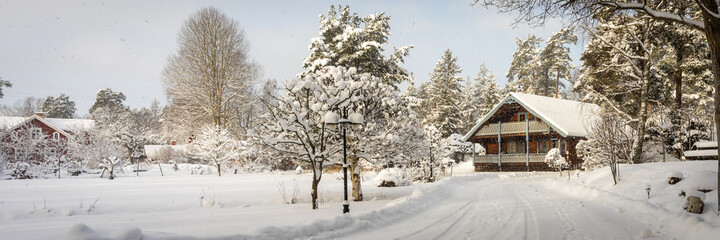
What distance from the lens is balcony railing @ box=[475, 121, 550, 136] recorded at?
3136cm

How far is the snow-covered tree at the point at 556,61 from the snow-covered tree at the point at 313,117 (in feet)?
131

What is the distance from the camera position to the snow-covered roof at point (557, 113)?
28.7 m

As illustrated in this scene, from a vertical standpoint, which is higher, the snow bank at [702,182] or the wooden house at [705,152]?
the wooden house at [705,152]

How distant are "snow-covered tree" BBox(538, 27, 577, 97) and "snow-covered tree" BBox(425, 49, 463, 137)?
1112 centimetres

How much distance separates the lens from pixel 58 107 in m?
64.8

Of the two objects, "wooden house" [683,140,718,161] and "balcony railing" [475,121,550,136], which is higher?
"balcony railing" [475,121,550,136]

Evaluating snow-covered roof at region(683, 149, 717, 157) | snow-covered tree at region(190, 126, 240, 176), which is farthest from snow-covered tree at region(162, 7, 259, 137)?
snow-covered roof at region(683, 149, 717, 157)

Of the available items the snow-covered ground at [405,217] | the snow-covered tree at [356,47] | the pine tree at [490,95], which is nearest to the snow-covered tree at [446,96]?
the pine tree at [490,95]

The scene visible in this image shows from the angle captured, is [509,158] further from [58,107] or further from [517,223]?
[58,107]

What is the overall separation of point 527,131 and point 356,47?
17638mm

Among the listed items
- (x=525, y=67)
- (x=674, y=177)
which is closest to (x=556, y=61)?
(x=525, y=67)

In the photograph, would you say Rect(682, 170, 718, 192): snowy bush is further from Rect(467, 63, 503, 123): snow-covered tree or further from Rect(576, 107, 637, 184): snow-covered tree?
Rect(467, 63, 503, 123): snow-covered tree

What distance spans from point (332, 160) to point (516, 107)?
87.8 feet

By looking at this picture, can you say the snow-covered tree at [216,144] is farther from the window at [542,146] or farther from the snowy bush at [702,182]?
the window at [542,146]
